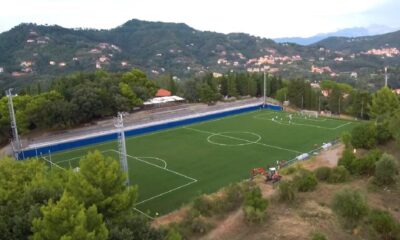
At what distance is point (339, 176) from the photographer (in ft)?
76.9

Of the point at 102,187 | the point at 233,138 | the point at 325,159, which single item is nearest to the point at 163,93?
the point at 233,138

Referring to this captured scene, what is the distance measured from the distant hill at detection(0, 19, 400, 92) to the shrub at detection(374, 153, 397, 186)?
64511mm

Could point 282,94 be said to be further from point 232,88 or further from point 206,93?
point 206,93

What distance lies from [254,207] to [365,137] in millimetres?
14749

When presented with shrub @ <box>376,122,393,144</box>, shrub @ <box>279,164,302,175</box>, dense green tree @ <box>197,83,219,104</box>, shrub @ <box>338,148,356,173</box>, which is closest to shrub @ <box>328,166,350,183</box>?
shrub @ <box>338,148,356,173</box>

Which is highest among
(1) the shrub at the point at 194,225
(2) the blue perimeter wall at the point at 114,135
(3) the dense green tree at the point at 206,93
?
(3) the dense green tree at the point at 206,93

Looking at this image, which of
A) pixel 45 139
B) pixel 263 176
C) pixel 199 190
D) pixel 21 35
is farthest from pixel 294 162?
pixel 21 35

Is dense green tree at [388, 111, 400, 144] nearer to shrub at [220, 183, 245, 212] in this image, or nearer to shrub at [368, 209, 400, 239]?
shrub at [368, 209, 400, 239]

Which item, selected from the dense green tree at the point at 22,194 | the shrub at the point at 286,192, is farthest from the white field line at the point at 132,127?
the shrub at the point at 286,192

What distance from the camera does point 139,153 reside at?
3316cm

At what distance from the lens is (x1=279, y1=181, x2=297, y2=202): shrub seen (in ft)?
67.4

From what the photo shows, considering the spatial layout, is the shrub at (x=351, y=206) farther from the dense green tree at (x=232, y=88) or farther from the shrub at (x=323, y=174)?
the dense green tree at (x=232, y=88)

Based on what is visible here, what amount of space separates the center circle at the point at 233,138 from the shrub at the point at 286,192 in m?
14.6

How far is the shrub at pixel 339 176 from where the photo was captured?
77.0 ft
